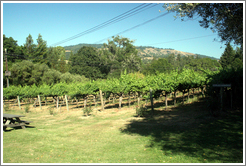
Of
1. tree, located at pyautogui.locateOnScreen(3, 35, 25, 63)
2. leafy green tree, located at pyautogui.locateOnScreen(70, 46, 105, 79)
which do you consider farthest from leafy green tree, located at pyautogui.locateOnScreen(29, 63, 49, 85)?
tree, located at pyautogui.locateOnScreen(3, 35, 25, 63)

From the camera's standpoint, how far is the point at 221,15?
331 inches

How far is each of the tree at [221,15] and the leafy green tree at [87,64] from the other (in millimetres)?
52018

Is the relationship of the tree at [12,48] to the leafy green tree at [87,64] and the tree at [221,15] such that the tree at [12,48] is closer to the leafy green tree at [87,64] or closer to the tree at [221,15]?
the leafy green tree at [87,64]

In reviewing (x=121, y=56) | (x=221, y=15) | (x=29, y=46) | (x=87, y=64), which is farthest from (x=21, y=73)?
(x=221, y=15)

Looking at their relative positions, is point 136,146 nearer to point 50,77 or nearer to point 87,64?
point 50,77

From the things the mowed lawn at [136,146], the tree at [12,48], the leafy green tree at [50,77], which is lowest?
the mowed lawn at [136,146]

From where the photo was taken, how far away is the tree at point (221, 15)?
7902mm

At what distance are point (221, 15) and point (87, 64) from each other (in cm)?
5431

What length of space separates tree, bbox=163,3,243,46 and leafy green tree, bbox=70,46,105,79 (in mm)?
52018

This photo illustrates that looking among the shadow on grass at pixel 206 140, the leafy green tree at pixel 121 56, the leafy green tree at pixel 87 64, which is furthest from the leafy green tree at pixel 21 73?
the shadow on grass at pixel 206 140

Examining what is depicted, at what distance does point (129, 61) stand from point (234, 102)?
50.3 metres

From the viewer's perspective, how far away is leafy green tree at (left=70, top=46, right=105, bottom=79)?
2371 inches

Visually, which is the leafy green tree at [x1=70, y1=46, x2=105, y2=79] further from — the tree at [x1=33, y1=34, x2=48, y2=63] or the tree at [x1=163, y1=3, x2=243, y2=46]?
the tree at [x1=163, y1=3, x2=243, y2=46]

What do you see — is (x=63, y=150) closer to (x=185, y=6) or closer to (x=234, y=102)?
(x=185, y=6)
